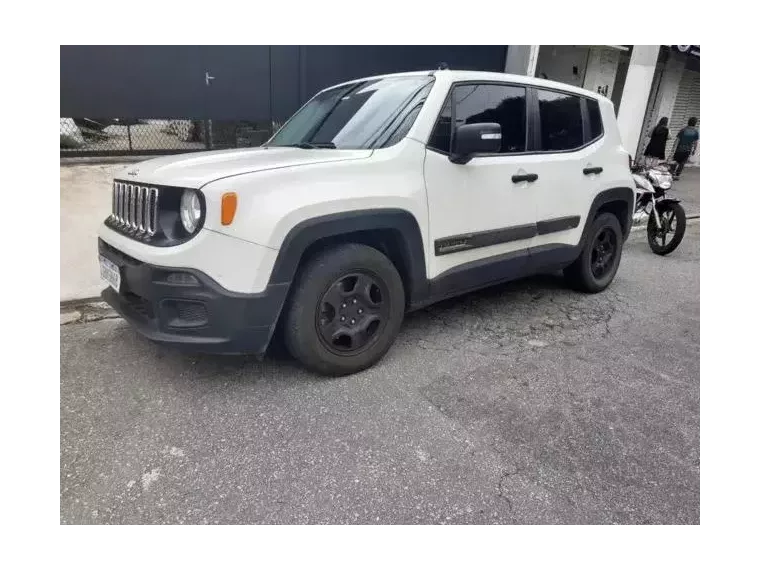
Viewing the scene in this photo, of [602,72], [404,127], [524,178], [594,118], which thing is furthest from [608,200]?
[602,72]

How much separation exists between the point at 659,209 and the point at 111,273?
6481 millimetres

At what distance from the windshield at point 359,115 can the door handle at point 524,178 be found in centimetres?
89

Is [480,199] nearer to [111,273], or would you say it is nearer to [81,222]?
[111,273]

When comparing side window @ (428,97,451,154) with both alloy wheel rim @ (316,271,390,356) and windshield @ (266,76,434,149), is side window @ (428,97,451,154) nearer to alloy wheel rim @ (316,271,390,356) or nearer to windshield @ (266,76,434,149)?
windshield @ (266,76,434,149)

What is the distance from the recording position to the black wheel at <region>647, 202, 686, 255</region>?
20.5 feet

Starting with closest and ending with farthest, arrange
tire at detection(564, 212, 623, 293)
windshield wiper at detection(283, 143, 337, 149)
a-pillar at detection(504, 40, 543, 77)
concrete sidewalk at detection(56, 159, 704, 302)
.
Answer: windshield wiper at detection(283, 143, 337, 149), concrete sidewalk at detection(56, 159, 704, 302), tire at detection(564, 212, 623, 293), a-pillar at detection(504, 40, 543, 77)

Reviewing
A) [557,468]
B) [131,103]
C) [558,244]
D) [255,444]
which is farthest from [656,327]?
[131,103]

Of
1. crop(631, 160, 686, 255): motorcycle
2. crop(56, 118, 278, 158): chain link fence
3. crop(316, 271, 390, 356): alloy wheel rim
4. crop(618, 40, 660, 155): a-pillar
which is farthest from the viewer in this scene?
crop(618, 40, 660, 155): a-pillar

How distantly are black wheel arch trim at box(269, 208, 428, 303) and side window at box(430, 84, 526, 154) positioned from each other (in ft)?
1.88

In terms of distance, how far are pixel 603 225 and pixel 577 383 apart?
79.8 inches

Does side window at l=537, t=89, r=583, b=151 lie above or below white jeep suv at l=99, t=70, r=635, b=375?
above

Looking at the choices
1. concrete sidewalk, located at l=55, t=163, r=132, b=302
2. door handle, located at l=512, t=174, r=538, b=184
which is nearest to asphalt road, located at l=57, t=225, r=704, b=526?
concrete sidewalk, located at l=55, t=163, r=132, b=302

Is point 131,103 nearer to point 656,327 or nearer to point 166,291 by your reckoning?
point 166,291

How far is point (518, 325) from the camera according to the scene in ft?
12.9
